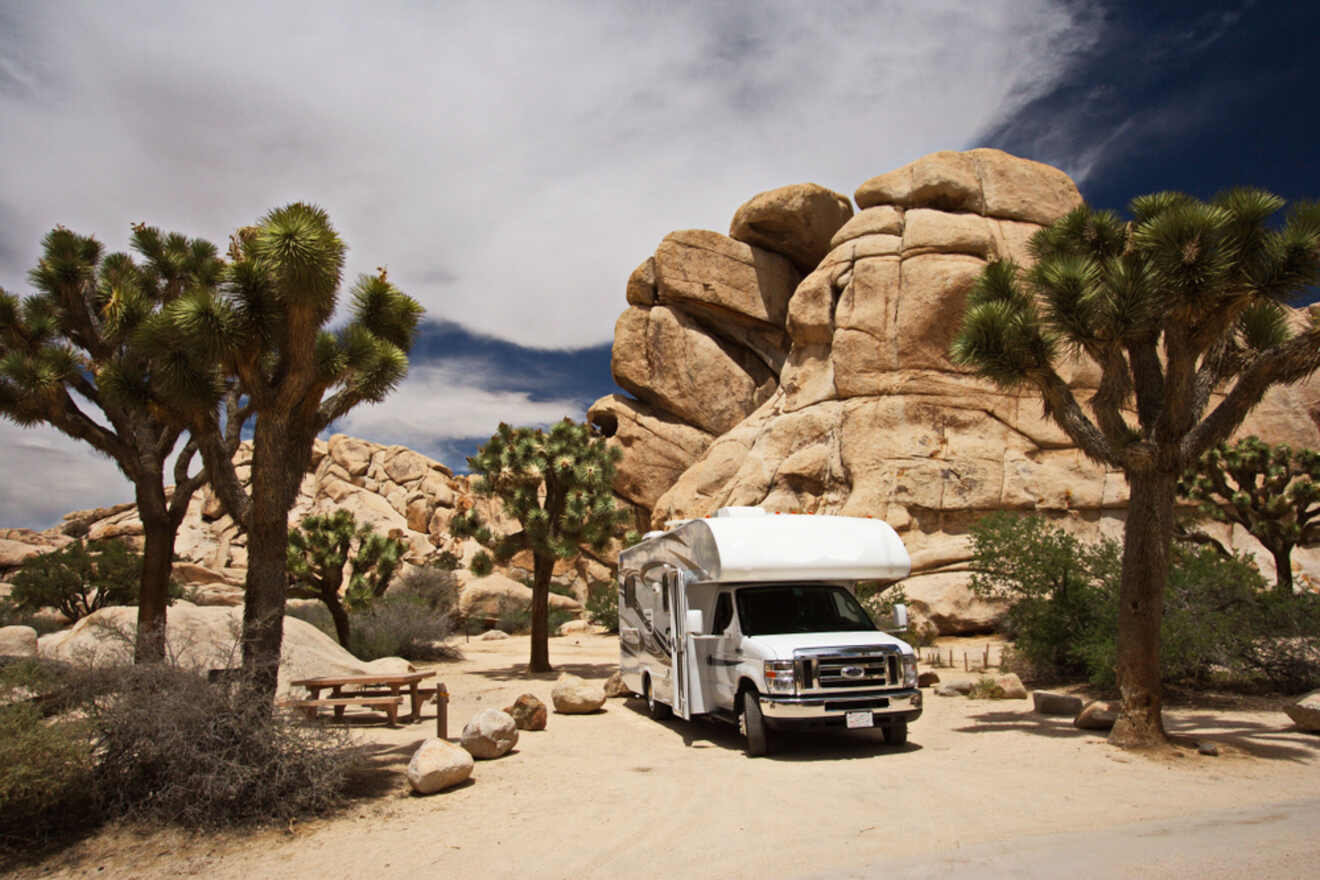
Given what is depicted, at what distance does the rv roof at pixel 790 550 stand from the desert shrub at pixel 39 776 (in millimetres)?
6546

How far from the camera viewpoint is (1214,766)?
27.9 feet

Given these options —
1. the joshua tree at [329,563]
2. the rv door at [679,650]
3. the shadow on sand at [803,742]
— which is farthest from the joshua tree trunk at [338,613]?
the rv door at [679,650]

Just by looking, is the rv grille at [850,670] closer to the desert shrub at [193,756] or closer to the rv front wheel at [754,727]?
the rv front wheel at [754,727]

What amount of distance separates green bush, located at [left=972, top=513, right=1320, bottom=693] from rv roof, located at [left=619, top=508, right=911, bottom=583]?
5164mm

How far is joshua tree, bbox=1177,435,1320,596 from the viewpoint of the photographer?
2370 cm

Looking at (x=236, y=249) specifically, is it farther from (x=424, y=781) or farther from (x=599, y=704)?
(x=599, y=704)

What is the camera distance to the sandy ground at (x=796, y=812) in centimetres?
597

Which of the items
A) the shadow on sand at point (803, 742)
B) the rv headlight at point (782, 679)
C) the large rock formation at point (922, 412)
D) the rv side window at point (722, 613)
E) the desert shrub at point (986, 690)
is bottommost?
the shadow on sand at point (803, 742)

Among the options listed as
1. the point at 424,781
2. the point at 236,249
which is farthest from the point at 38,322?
the point at 424,781

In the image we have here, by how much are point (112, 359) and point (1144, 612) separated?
16.0m

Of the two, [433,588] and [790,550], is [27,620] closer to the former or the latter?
[433,588]

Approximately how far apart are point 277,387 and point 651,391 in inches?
1198

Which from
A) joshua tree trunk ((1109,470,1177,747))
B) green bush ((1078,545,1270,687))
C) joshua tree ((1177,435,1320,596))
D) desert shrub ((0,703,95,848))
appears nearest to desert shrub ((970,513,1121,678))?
green bush ((1078,545,1270,687))

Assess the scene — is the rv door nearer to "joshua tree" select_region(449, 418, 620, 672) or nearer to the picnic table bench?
the picnic table bench
